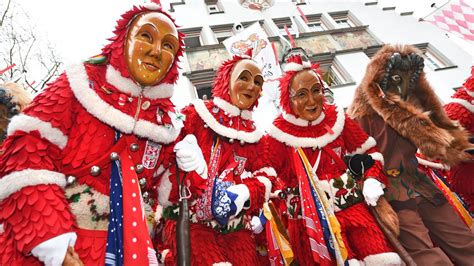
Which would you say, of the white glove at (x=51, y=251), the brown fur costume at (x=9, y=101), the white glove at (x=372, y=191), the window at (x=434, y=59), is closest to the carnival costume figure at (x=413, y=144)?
the white glove at (x=372, y=191)

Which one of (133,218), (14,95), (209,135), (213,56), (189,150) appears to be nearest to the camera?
(133,218)

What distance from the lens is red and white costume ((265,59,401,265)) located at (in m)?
2.24

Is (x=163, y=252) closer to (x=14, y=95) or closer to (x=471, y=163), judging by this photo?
(x=14, y=95)

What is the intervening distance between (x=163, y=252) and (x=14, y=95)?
6.95 feet

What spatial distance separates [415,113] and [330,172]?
42.2 inches

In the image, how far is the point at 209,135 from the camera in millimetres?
2357

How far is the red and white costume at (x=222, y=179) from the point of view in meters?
1.90

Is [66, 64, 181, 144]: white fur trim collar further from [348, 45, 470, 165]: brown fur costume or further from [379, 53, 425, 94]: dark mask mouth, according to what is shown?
[379, 53, 425, 94]: dark mask mouth

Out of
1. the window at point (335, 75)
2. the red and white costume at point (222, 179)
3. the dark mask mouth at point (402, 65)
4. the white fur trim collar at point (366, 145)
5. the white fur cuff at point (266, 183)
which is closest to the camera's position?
the red and white costume at point (222, 179)

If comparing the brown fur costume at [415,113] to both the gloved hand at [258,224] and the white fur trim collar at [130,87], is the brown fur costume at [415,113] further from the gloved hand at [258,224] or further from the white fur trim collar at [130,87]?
the white fur trim collar at [130,87]

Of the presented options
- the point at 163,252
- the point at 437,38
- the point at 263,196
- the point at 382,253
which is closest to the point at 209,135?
the point at 263,196

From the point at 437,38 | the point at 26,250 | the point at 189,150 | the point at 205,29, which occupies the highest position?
the point at 205,29

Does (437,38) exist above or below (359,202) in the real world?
above

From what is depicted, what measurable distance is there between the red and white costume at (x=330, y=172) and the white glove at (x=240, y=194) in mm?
671
